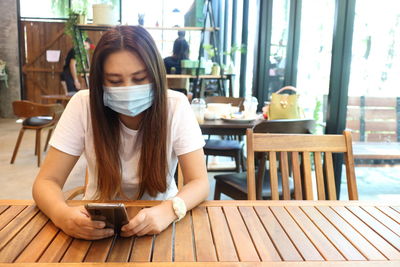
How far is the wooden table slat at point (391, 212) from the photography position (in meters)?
1.12

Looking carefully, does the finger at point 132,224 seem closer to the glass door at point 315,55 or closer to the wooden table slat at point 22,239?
the wooden table slat at point 22,239

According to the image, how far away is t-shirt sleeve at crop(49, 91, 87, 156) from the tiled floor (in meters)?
2.01

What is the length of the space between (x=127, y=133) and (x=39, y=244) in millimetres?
578

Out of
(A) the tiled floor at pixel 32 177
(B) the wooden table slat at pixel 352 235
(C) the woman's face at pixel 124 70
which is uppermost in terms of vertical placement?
(C) the woman's face at pixel 124 70

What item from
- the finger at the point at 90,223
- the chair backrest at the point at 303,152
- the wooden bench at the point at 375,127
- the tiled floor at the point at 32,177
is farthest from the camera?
the tiled floor at the point at 32,177

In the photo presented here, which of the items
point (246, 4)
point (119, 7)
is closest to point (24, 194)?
point (246, 4)

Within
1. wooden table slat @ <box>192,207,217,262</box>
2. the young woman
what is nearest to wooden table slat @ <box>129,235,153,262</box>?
wooden table slat @ <box>192,207,217,262</box>

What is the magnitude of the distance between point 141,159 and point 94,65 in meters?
0.36

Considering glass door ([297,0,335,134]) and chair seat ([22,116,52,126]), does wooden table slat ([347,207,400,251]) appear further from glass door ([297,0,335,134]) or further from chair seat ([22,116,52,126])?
chair seat ([22,116,52,126])

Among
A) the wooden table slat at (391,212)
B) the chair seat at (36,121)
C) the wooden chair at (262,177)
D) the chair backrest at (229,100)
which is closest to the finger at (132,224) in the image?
the wooden table slat at (391,212)

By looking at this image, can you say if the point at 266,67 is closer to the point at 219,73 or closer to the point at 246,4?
the point at 219,73

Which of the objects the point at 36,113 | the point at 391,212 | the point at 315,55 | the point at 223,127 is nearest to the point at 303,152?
the point at 391,212

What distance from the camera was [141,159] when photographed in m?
1.37

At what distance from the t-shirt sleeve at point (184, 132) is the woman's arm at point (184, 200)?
0.08 feet
